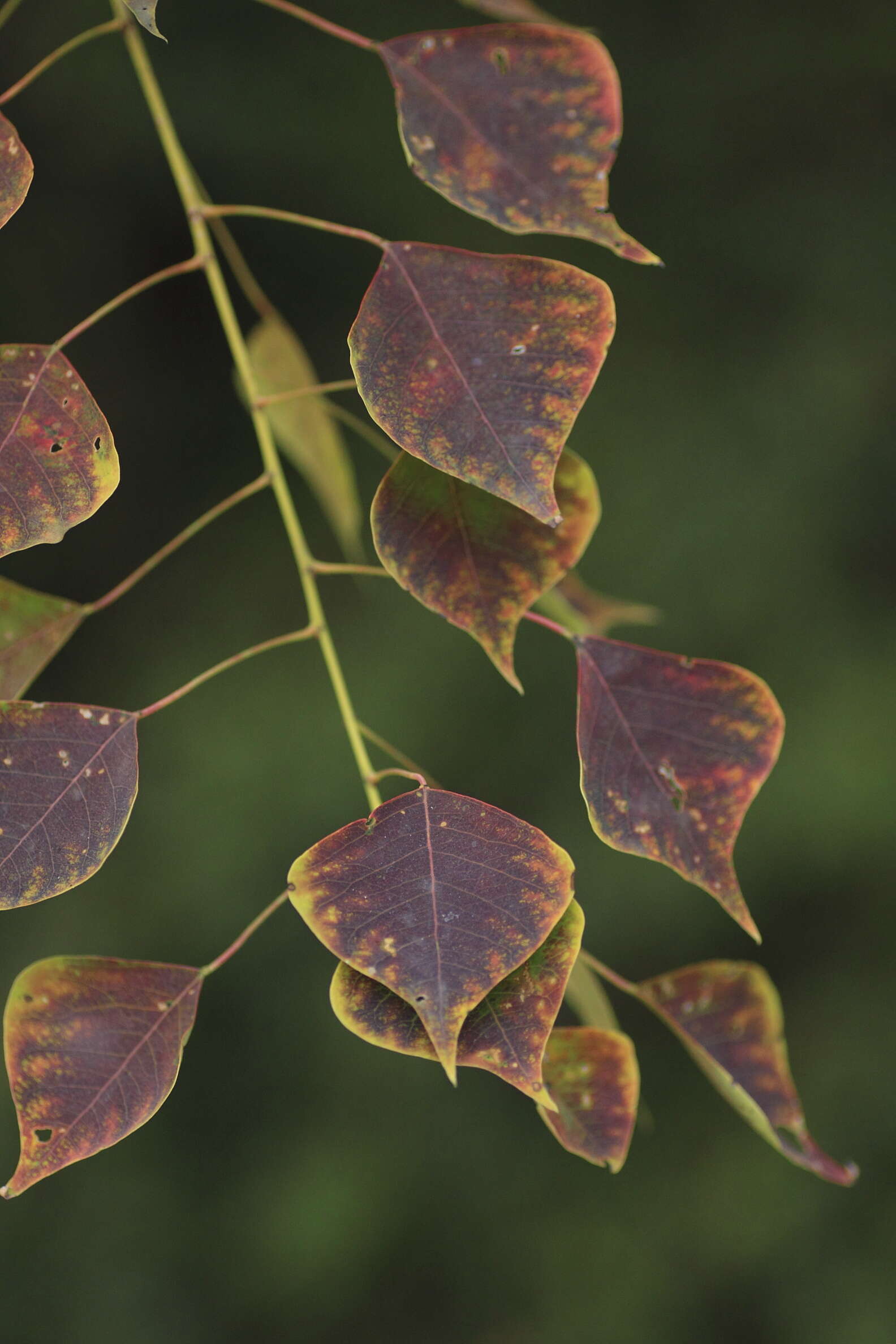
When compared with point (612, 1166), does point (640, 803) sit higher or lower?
higher

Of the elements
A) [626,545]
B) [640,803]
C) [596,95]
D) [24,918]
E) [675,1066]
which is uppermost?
[596,95]

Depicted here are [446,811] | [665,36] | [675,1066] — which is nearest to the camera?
[446,811]

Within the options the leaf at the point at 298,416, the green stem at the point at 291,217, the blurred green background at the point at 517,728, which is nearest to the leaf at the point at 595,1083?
the green stem at the point at 291,217

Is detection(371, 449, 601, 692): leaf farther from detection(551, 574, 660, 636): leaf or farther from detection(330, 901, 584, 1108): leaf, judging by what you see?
detection(551, 574, 660, 636): leaf

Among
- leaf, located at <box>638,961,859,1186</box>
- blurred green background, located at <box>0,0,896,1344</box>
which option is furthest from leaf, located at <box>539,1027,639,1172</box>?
blurred green background, located at <box>0,0,896,1344</box>

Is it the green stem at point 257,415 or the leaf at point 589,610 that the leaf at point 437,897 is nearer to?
the green stem at point 257,415

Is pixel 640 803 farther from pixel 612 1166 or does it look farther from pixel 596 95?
pixel 596 95

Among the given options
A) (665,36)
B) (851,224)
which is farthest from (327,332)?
(851,224)
